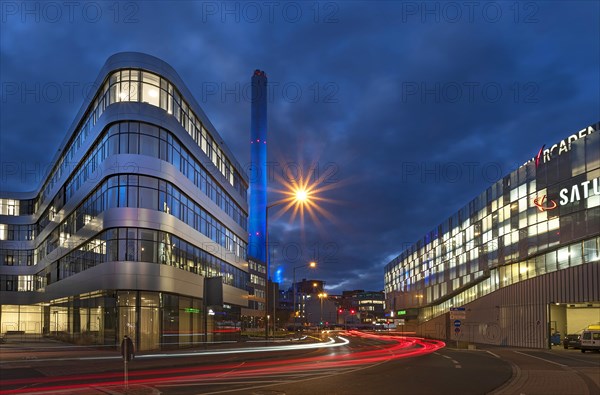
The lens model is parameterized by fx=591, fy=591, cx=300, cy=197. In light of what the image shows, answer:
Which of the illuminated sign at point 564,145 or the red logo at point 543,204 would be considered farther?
the red logo at point 543,204

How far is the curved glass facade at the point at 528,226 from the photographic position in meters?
44.8

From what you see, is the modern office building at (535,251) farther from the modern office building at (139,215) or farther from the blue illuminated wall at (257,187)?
the blue illuminated wall at (257,187)

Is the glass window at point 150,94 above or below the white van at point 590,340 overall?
above

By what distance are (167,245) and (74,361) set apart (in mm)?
13980

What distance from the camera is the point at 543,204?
1978 inches

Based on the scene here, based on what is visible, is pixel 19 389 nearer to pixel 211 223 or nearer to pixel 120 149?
pixel 120 149

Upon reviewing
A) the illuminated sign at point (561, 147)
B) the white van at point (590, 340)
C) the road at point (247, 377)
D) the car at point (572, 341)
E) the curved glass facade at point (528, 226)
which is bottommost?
the car at point (572, 341)

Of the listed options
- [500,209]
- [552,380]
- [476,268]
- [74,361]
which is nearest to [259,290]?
[476,268]

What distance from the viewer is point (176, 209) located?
4559cm

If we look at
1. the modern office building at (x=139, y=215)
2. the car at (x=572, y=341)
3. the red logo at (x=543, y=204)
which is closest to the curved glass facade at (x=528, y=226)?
the red logo at (x=543, y=204)

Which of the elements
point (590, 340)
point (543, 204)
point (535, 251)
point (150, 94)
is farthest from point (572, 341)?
point (150, 94)

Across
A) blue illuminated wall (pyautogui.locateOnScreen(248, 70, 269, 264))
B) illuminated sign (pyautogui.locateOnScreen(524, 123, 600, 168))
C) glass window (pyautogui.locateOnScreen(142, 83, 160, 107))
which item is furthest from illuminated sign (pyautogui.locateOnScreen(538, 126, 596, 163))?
blue illuminated wall (pyautogui.locateOnScreen(248, 70, 269, 264))

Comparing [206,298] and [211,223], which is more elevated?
[211,223]

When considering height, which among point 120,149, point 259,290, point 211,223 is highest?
point 120,149
